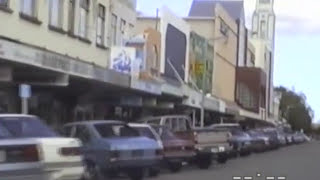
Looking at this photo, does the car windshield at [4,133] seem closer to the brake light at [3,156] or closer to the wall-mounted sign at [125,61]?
the brake light at [3,156]

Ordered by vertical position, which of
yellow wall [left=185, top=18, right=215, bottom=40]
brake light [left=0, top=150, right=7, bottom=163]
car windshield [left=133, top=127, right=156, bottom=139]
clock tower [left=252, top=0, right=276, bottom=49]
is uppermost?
clock tower [left=252, top=0, right=276, bottom=49]

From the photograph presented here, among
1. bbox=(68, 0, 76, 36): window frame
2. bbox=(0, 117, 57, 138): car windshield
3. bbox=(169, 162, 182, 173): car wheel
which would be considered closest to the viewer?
bbox=(0, 117, 57, 138): car windshield

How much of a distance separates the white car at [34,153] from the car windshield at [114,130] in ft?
18.8

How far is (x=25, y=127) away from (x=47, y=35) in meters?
16.6

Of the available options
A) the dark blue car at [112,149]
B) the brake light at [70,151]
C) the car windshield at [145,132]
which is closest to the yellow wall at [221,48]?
the car windshield at [145,132]

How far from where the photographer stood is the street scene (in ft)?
50.2

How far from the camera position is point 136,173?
2245cm

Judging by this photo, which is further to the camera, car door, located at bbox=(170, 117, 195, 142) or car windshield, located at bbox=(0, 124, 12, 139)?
car door, located at bbox=(170, 117, 195, 142)

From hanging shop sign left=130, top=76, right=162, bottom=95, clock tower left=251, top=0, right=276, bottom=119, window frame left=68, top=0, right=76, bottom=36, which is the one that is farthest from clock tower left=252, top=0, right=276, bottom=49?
window frame left=68, top=0, right=76, bottom=36

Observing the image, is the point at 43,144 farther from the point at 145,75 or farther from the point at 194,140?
the point at 145,75

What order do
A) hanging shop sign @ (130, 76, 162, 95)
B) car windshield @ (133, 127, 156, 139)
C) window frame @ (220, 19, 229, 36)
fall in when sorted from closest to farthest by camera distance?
car windshield @ (133, 127, 156, 139) → hanging shop sign @ (130, 76, 162, 95) → window frame @ (220, 19, 229, 36)

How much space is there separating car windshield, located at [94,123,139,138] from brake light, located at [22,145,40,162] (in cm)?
759

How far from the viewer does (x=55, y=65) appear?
86.3ft

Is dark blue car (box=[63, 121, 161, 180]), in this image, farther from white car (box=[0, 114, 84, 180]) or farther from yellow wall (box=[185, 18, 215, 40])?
yellow wall (box=[185, 18, 215, 40])
